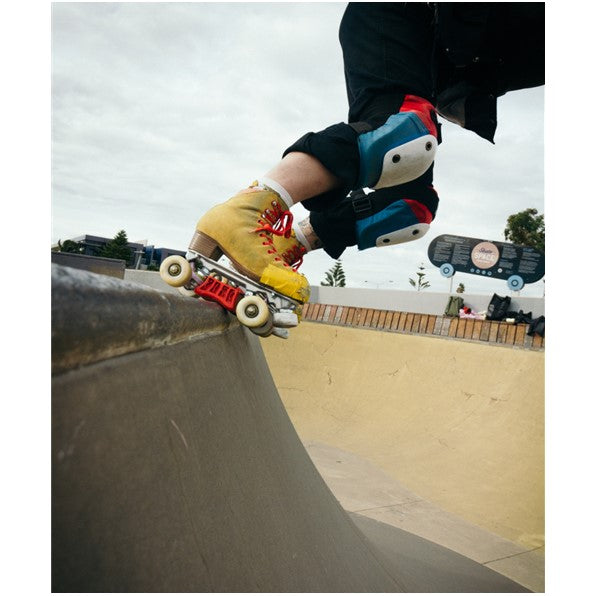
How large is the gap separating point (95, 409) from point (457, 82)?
1.92 m

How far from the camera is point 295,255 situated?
1.97 meters

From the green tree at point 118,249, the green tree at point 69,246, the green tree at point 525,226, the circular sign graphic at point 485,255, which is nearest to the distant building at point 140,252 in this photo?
the green tree at point 118,249

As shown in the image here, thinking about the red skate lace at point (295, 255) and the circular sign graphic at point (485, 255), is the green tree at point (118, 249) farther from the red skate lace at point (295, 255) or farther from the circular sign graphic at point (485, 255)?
the red skate lace at point (295, 255)

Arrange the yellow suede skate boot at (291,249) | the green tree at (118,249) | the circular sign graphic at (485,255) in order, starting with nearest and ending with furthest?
the yellow suede skate boot at (291,249)
the circular sign graphic at (485,255)
the green tree at (118,249)

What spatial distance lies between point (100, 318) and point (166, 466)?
9.2 inches

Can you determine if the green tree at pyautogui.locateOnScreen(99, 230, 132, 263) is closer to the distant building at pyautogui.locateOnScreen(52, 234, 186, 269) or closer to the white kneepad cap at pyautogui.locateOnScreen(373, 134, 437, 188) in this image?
the distant building at pyautogui.locateOnScreen(52, 234, 186, 269)

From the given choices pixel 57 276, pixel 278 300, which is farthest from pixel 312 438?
pixel 57 276

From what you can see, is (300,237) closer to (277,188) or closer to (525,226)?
(277,188)

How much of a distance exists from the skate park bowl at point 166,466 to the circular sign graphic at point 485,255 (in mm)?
9620

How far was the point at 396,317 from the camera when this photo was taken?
6605 millimetres

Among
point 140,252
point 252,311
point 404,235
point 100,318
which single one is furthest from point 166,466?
point 140,252

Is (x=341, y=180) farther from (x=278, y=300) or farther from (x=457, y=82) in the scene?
(x=457, y=82)

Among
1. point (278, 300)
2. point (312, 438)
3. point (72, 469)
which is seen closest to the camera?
point (72, 469)

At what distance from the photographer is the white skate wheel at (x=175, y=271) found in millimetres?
1479
